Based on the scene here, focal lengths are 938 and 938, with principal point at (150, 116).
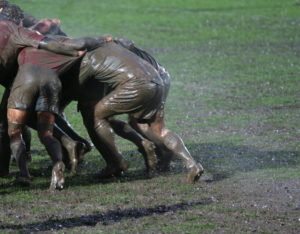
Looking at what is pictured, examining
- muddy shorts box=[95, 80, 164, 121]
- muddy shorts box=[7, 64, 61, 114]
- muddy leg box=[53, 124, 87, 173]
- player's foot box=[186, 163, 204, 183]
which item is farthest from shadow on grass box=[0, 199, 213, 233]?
muddy leg box=[53, 124, 87, 173]

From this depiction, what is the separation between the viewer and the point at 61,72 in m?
12.0

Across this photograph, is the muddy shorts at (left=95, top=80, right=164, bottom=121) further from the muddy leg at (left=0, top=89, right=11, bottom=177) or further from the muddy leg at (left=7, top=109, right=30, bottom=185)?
the muddy leg at (left=0, top=89, right=11, bottom=177)

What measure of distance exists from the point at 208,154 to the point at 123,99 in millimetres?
2437

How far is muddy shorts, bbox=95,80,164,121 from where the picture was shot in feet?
39.1

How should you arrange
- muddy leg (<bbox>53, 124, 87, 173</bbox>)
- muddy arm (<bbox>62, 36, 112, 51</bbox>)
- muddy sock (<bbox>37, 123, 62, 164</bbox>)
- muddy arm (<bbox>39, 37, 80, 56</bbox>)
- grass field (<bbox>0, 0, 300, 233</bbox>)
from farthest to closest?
1. muddy leg (<bbox>53, 124, 87, 173</bbox>)
2. muddy arm (<bbox>62, 36, 112, 51</bbox>)
3. muddy arm (<bbox>39, 37, 80, 56</bbox>)
4. muddy sock (<bbox>37, 123, 62, 164</bbox>)
5. grass field (<bbox>0, 0, 300, 233</bbox>)

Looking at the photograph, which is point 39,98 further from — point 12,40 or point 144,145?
point 144,145

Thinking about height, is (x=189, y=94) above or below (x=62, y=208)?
below

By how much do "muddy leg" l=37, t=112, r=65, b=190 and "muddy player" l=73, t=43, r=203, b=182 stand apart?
626 mm

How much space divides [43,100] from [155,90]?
4.69 feet

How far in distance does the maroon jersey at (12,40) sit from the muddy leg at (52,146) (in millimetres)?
818

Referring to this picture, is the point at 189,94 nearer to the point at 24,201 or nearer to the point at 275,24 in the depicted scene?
the point at 24,201

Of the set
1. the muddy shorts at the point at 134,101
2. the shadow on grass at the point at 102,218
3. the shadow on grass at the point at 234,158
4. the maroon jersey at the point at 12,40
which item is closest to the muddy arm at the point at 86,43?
the maroon jersey at the point at 12,40

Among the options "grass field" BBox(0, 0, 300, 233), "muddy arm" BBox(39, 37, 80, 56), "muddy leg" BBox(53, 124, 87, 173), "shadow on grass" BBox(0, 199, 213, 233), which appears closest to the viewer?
"shadow on grass" BBox(0, 199, 213, 233)

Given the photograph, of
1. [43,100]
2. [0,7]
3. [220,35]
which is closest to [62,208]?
[43,100]
